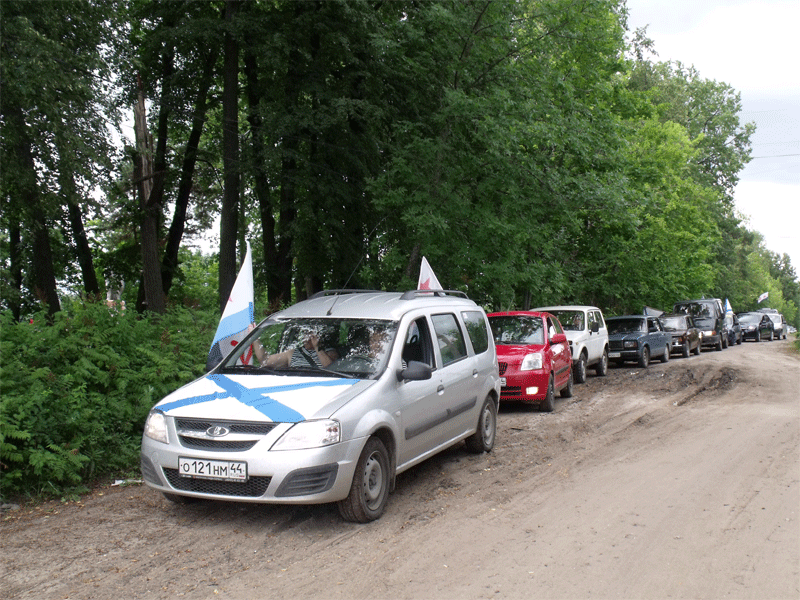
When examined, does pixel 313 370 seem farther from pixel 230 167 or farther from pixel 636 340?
pixel 636 340

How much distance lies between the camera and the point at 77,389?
277 inches

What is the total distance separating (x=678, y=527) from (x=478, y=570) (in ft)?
6.13

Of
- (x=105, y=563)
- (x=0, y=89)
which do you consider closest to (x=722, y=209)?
(x=0, y=89)

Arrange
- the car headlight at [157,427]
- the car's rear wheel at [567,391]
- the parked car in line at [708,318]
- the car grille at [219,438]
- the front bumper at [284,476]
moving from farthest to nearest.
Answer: the parked car in line at [708,318] → the car's rear wheel at [567,391] → the car headlight at [157,427] → the car grille at [219,438] → the front bumper at [284,476]

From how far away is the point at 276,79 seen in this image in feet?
63.2

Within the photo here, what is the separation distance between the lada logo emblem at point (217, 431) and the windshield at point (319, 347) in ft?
3.32

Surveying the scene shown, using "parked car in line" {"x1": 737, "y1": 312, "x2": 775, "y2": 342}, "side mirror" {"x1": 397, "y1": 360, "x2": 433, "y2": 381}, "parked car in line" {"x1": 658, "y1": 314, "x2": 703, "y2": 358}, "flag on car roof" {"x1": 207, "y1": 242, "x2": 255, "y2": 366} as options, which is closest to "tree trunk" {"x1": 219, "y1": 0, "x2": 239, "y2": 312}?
"flag on car roof" {"x1": 207, "y1": 242, "x2": 255, "y2": 366}

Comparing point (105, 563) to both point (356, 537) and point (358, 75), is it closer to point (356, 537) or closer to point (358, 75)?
point (356, 537)

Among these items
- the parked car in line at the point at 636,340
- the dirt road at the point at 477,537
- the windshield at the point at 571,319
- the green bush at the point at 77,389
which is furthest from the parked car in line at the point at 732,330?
the green bush at the point at 77,389

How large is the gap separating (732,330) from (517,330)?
1139 inches

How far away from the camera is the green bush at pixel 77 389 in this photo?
21.0 feet

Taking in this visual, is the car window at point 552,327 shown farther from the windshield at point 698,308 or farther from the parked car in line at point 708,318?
the windshield at point 698,308

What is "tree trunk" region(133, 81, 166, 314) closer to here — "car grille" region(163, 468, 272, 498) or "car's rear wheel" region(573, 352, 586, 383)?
"car's rear wheel" region(573, 352, 586, 383)

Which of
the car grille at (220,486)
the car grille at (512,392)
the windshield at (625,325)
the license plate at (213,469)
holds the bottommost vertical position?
the car grille at (512,392)
